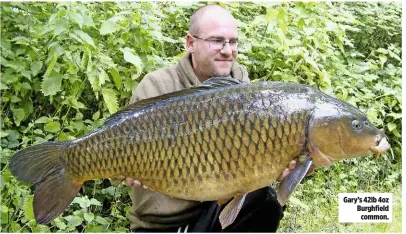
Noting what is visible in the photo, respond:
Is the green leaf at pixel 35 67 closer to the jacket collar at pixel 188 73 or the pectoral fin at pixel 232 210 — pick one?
the jacket collar at pixel 188 73

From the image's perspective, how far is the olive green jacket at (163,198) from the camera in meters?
1.89

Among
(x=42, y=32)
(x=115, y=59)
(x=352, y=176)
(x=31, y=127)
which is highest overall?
(x=42, y=32)

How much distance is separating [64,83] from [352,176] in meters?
1.57

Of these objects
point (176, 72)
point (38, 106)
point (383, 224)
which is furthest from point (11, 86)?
point (383, 224)

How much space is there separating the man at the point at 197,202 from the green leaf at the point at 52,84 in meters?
0.51

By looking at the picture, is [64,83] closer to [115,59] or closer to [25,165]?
[115,59]

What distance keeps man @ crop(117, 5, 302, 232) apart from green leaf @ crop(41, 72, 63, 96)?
51 cm

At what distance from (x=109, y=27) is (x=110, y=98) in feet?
0.94

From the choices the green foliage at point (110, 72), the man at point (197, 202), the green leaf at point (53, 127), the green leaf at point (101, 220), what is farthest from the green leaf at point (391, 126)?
the green leaf at point (53, 127)

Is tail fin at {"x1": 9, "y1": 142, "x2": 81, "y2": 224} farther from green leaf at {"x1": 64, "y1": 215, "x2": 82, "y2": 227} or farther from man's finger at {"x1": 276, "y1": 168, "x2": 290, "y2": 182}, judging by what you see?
man's finger at {"x1": 276, "y1": 168, "x2": 290, "y2": 182}

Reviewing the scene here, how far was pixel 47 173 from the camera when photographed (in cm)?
165

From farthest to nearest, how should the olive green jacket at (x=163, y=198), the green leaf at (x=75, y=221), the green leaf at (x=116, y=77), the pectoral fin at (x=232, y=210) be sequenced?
1. the green leaf at (x=116, y=77)
2. the green leaf at (x=75, y=221)
3. the olive green jacket at (x=163, y=198)
4. the pectoral fin at (x=232, y=210)

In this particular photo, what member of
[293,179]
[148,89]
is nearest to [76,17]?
[148,89]

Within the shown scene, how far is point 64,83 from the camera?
8.04ft
